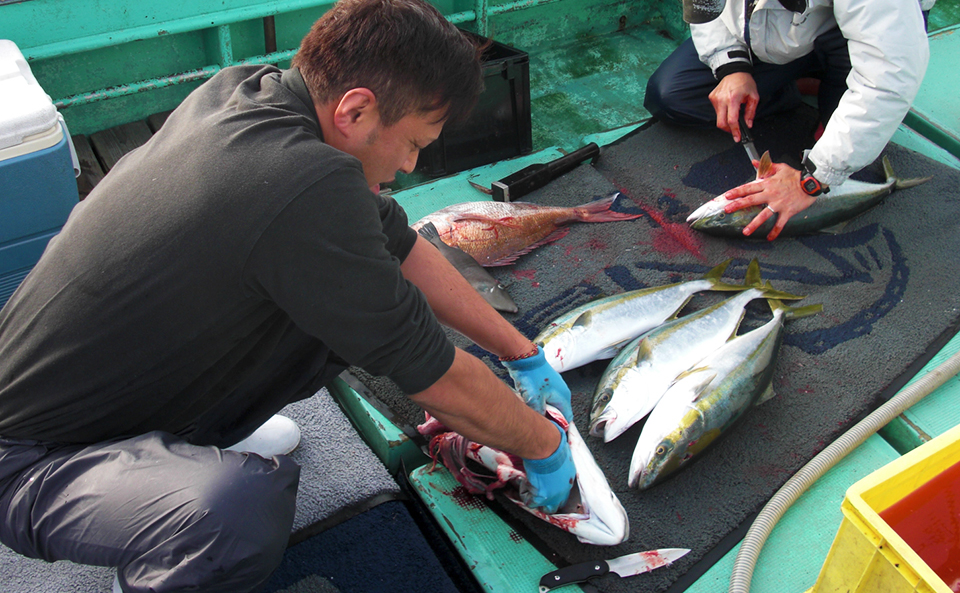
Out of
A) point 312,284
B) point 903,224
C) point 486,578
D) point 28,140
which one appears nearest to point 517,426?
point 486,578

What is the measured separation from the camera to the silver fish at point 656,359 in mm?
2297

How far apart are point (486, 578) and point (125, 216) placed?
1.33 metres

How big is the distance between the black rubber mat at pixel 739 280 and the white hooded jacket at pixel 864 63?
1.55 feet

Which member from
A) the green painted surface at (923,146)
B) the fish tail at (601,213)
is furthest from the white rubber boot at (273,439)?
the green painted surface at (923,146)

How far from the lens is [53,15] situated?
333 cm

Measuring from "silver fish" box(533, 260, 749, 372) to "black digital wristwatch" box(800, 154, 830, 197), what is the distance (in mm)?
570

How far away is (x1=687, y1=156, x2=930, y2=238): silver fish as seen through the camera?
3.06 metres

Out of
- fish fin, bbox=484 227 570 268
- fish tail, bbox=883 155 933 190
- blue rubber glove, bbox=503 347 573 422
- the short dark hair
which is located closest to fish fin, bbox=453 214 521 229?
fish fin, bbox=484 227 570 268

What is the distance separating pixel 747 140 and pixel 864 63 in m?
0.69

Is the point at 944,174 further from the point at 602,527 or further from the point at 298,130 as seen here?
the point at 298,130

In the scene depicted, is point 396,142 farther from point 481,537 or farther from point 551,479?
point 481,537

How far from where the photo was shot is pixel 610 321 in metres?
2.61

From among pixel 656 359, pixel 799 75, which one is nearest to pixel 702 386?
pixel 656 359

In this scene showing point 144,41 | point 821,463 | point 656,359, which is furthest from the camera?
point 144,41
